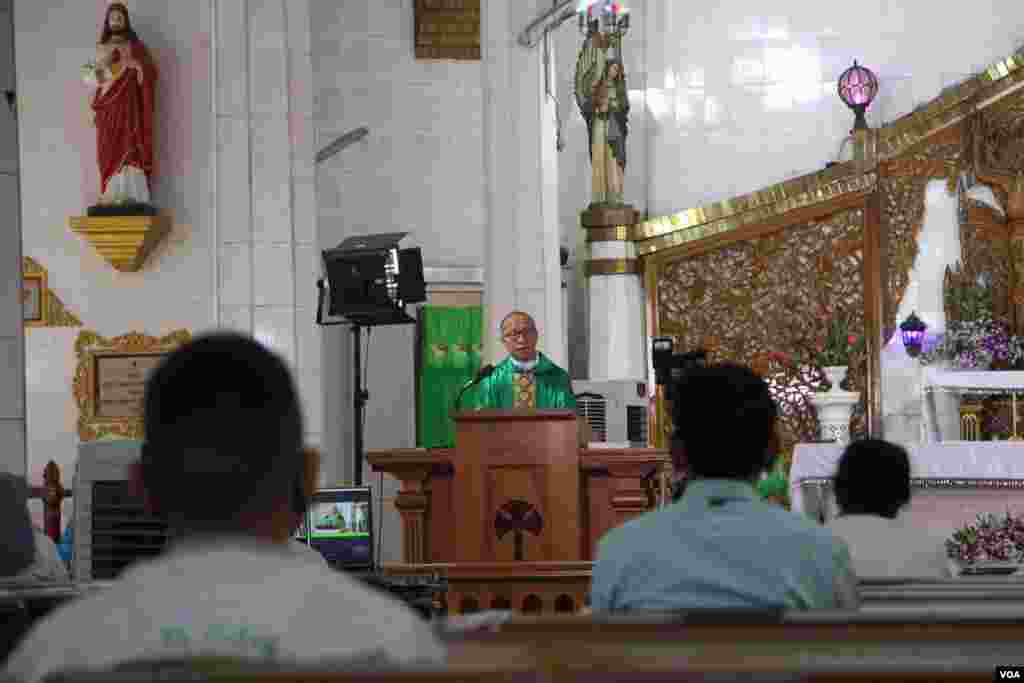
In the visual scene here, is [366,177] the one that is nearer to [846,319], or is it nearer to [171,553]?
[846,319]

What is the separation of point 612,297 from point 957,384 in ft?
9.97

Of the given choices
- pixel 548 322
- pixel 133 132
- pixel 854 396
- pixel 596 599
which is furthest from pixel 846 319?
pixel 596 599

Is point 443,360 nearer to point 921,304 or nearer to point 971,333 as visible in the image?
point 921,304

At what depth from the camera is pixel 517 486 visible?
8102 millimetres

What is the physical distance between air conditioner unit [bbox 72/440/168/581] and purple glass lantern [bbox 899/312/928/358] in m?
9.66

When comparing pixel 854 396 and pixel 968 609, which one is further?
pixel 854 396

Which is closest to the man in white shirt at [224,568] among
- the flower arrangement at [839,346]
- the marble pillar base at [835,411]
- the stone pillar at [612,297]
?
the marble pillar base at [835,411]

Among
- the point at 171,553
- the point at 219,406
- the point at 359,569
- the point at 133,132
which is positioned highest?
the point at 133,132

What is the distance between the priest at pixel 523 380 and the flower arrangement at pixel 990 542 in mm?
2044

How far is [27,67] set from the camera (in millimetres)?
10680

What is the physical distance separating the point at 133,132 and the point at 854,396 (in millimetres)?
6408

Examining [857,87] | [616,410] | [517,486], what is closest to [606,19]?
[857,87]

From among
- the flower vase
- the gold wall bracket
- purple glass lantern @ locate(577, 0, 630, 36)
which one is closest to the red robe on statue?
the gold wall bracket

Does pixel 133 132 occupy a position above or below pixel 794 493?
above
